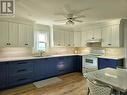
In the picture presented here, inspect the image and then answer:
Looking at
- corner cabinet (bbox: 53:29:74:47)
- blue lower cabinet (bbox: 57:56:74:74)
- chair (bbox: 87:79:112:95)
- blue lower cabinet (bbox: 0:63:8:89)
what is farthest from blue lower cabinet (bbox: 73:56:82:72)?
chair (bbox: 87:79:112:95)

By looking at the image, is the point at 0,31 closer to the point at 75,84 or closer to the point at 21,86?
the point at 21,86

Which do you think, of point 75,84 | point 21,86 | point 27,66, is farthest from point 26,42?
point 75,84

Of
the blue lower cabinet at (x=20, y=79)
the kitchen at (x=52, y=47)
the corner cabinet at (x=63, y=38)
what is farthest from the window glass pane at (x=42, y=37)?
the blue lower cabinet at (x=20, y=79)

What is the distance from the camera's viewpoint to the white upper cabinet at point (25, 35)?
4.07 meters

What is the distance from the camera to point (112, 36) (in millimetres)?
4570

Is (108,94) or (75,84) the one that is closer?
(108,94)

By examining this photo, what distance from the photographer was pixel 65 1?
2.46m

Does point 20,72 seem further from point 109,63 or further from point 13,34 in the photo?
point 109,63

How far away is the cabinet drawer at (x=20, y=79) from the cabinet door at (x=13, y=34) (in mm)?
1077

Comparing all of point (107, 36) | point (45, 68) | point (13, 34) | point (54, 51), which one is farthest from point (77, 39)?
point (13, 34)

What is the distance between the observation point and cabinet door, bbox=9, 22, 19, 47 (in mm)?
3811

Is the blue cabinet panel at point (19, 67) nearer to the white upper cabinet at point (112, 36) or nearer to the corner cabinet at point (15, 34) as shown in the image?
the corner cabinet at point (15, 34)

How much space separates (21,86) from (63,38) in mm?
2884

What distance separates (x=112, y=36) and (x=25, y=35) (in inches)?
133
